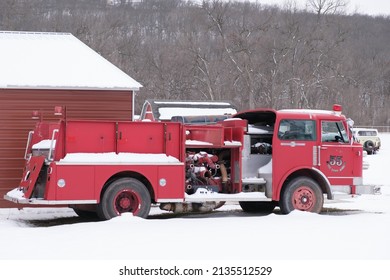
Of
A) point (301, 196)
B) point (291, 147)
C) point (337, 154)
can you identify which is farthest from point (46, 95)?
point (337, 154)

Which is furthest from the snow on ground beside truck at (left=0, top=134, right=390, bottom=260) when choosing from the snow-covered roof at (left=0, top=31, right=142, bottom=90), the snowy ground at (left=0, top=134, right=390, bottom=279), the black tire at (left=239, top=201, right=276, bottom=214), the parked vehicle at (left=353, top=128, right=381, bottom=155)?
the parked vehicle at (left=353, top=128, right=381, bottom=155)

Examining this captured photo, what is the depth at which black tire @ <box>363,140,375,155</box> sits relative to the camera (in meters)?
53.3

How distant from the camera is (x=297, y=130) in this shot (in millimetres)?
18188

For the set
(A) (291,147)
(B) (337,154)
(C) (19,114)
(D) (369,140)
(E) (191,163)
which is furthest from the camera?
(D) (369,140)

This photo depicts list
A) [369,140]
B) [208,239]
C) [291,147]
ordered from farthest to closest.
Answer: [369,140], [291,147], [208,239]

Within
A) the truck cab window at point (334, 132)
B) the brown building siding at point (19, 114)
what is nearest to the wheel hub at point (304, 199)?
the truck cab window at point (334, 132)

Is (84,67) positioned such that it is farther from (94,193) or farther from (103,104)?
(94,193)

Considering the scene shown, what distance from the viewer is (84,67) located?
21.6m

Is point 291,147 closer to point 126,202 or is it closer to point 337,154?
point 337,154

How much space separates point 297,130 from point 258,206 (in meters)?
2.62

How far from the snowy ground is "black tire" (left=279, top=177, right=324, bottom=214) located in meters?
0.71

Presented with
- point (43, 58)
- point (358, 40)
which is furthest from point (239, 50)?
point (358, 40)

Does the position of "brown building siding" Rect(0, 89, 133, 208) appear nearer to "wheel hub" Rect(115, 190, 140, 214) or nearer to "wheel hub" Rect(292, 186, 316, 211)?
"wheel hub" Rect(115, 190, 140, 214)

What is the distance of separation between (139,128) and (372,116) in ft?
271
